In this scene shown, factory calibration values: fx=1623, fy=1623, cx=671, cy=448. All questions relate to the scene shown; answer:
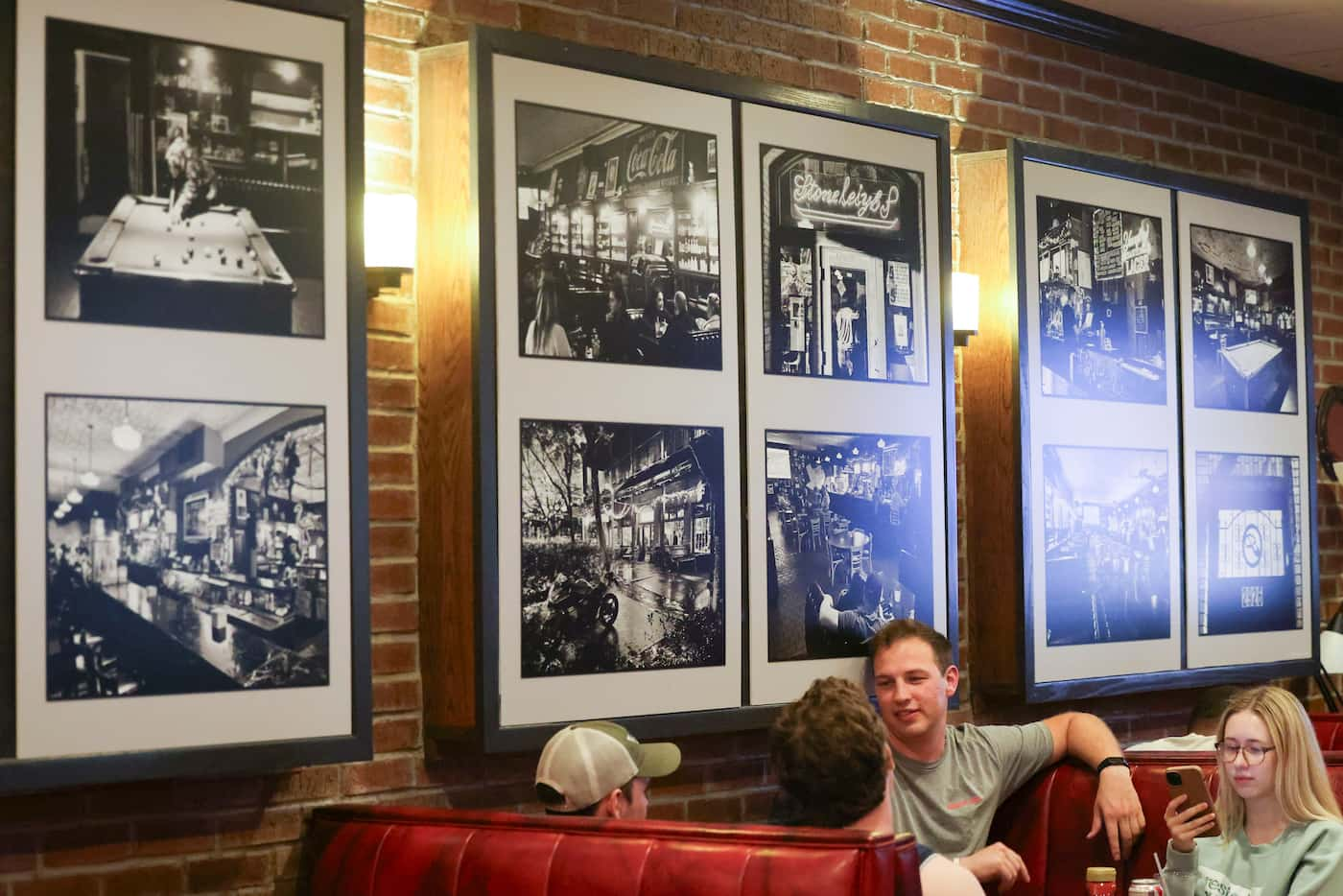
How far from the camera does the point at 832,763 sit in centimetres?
294

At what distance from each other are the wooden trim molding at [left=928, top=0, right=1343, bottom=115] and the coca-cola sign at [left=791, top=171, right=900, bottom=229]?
0.79 meters

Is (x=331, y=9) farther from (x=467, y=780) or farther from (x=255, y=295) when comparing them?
(x=467, y=780)

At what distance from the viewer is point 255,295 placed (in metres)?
3.23

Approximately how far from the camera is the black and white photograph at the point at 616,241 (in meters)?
3.72

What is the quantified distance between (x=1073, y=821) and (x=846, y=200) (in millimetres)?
1750

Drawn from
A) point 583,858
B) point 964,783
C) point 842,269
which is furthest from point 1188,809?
point 842,269

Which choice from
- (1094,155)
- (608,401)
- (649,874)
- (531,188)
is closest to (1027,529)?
(1094,155)

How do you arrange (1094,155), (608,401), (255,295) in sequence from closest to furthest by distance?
(255,295) → (608,401) → (1094,155)

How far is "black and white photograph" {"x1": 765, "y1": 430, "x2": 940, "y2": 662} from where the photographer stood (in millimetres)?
4223

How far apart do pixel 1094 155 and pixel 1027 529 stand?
4.10 ft

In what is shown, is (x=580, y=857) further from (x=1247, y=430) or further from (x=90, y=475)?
(x=1247, y=430)

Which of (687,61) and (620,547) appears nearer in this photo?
(620,547)

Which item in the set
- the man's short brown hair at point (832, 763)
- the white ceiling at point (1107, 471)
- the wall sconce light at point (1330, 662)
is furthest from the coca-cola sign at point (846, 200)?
the wall sconce light at point (1330, 662)

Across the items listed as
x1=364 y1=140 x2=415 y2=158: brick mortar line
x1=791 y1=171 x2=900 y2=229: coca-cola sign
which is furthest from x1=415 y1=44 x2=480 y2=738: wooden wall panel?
x1=791 y1=171 x2=900 y2=229: coca-cola sign
